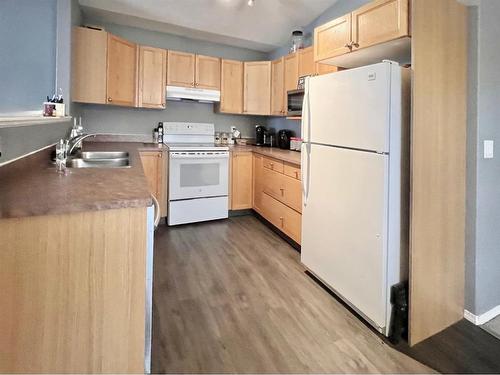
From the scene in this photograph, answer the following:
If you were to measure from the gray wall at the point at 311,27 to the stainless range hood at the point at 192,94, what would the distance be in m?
1.03

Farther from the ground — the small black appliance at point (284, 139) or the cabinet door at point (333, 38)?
the cabinet door at point (333, 38)

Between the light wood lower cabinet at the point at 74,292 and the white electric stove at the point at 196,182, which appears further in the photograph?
the white electric stove at the point at 196,182

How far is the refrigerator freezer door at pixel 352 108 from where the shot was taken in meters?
1.71

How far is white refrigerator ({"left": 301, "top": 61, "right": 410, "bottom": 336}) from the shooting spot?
1.72 m

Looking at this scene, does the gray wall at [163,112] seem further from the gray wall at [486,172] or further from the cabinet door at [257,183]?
the gray wall at [486,172]

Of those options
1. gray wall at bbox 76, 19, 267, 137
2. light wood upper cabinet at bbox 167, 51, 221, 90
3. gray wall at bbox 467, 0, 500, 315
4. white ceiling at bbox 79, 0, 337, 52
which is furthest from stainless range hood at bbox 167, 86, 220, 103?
gray wall at bbox 467, 0, 500, 315

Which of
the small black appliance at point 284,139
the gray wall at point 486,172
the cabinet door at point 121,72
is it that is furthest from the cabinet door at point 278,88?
the gray wall at point 486,172

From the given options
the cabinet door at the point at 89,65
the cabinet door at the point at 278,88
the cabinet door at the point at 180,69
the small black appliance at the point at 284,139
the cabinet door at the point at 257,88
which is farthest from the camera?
the cabinet door at the point at 257,88

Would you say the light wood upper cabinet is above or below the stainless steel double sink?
above

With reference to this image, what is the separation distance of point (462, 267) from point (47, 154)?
115 inches

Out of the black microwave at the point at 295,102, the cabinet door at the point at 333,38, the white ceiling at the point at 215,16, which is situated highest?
the white ceiling at the point at 215,16

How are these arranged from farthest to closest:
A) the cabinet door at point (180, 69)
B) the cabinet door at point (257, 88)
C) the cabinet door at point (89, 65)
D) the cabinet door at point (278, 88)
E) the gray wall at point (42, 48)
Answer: the cabinet door at point (257, 88) < the cabinet door at point (278, 88) < the cabinet door at point (180, 69) < the cabinet door at point (89, 65) < the gray wall at point (42, 48)

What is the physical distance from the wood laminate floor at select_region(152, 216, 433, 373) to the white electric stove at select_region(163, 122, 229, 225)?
82 cm

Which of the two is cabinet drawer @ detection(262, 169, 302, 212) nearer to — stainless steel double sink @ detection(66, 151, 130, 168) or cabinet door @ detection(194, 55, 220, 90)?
cabinet door @ detection(194, 55, 220, 90)
